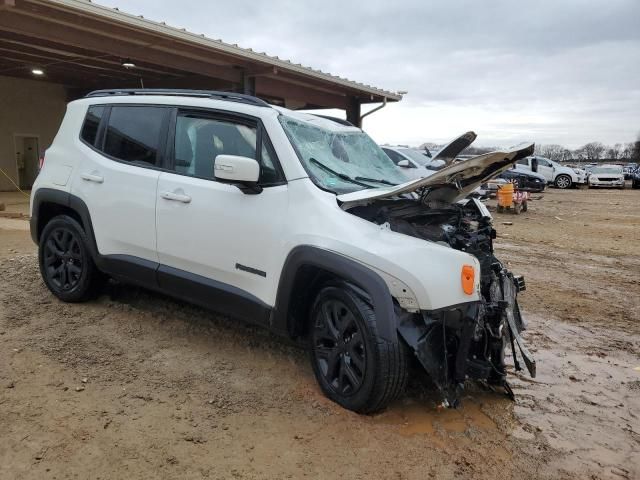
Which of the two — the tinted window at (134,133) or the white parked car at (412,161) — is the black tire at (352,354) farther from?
the white parked car at (412,161)

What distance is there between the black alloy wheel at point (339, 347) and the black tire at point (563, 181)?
29.0 meters

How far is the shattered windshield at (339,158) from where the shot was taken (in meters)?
3.56

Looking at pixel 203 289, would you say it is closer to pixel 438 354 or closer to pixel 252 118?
pixel 252 118

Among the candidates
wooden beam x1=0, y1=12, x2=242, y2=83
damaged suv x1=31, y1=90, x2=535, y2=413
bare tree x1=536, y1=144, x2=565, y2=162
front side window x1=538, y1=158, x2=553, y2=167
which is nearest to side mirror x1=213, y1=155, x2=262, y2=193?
damaged suv x1=31, y1=90, x2=535, y2=413

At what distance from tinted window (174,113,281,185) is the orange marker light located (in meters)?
1.36

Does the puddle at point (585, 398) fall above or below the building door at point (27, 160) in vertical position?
below

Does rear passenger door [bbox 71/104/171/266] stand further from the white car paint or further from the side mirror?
the side mirror

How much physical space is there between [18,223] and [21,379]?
7.63m

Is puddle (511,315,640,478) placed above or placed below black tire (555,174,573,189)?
below

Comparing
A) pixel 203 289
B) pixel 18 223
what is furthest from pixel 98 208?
pixel 18 223

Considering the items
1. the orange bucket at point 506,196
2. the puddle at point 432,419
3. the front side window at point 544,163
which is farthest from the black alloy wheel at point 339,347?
the front side window at point 544,163

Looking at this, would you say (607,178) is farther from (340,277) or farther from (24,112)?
(340,277)

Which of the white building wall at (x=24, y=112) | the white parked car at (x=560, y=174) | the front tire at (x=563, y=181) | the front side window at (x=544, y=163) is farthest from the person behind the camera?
the front side window at (x=544, y=163)

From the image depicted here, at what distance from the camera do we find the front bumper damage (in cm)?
298
